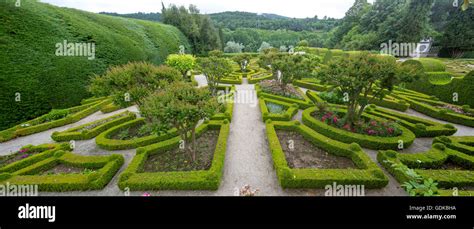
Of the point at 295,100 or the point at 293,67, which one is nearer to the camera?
the point at 295,100

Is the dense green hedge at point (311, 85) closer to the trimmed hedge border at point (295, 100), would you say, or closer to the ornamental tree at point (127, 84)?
the trimmed hedge border at point (295, 100)

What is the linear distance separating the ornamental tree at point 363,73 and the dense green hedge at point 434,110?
24.4 ft

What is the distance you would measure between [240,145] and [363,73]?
29.4 ft

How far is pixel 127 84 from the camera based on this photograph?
488 inches

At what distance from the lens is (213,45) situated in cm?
5994

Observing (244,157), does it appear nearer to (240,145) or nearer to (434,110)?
(240,145)

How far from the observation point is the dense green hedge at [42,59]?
15.3m

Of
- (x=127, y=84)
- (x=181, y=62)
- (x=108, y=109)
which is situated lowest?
(x=108, y=109)

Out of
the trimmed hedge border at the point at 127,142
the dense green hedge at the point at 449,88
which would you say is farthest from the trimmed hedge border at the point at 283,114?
the dense green hedge at the point at 449,88

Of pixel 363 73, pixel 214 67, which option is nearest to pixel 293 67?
pixel 214 67

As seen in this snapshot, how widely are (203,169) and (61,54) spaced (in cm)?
2073
